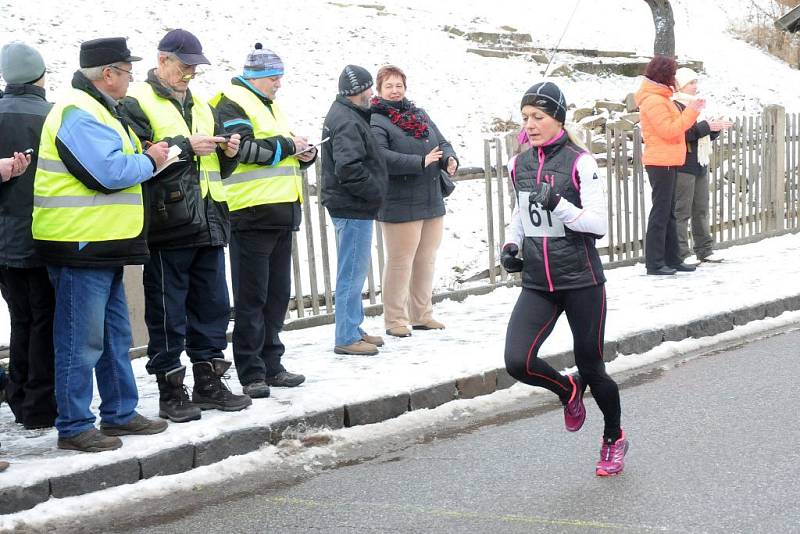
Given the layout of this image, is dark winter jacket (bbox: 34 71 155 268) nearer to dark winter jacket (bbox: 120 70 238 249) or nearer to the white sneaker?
dark winter jacket (bbox: 120 70 238 249)

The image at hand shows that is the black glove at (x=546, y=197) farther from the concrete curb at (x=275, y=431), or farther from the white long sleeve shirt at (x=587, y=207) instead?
the concrete curb at (x=275, y=431)

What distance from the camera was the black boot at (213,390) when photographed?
6562 mm

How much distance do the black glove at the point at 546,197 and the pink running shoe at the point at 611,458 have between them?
3.93ft

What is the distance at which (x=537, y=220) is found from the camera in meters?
5.54

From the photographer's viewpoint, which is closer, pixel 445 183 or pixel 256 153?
pixel 256 153

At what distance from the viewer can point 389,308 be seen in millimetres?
8852

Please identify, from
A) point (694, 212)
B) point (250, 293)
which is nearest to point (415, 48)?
point (694, 212)

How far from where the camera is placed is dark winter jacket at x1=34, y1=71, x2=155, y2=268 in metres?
Answer: 5.67

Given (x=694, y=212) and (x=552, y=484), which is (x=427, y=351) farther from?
(x=694, y=212)

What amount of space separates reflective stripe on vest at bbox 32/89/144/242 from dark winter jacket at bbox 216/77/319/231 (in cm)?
110

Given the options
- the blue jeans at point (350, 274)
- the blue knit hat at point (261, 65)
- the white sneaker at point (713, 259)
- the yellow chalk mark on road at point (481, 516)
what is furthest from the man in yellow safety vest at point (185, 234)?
the white sneaker at point (713, 259)

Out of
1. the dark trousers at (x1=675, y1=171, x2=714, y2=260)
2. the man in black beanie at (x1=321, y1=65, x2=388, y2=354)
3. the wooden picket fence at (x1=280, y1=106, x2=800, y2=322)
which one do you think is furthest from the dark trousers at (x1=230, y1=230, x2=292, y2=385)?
the dark trousers at (x1=675, y1=171, x2=714, y2=260)

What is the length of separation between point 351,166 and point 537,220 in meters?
2.65

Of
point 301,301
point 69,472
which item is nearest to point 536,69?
point 301,301
